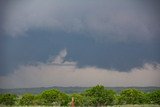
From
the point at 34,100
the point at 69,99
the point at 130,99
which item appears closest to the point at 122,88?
the point at 130,99

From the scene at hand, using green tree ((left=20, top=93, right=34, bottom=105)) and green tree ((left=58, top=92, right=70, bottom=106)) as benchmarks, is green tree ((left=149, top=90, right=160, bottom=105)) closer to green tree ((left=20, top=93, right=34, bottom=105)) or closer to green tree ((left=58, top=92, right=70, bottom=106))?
green tree ((left=58, top=92, right=70, bottom=106))

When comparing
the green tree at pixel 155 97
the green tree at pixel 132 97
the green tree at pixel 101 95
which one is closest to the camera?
the green tree at pixel 101 95

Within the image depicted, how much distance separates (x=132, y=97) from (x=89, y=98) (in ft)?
4.53

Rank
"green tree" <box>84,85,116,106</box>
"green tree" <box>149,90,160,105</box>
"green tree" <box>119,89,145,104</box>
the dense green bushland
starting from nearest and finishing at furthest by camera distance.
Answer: the dense green bushland → "green tree" <box>84,85,116,106</box> → "green tree" <box>119,89,145,104</box> → "green tree" <box>149,90,160,105</box>

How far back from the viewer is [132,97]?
13383 mm

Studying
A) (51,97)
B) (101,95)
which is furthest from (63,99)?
(101,95)

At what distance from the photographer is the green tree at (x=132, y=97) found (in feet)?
43.8

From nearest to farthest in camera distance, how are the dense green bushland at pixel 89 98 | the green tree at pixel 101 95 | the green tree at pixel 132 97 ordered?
the dense green bushland at pixel 89 98, the green tree at pixel 101 95, the green tree at pixel 132 97

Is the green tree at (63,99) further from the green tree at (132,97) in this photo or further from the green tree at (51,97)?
the green tree at (132,97)

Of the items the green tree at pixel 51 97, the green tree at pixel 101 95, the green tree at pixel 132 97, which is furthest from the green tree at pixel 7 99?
the green tree at pixel 132 97

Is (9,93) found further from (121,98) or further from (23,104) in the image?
(121,98)

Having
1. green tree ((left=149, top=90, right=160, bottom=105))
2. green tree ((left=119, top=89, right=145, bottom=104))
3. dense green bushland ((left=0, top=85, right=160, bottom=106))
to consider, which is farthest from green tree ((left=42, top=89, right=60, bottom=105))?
green tree ((left=149, top=90, right=160, bottom=105))

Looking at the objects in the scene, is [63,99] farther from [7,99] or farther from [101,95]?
[7,99]

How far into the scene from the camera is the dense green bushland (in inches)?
501
